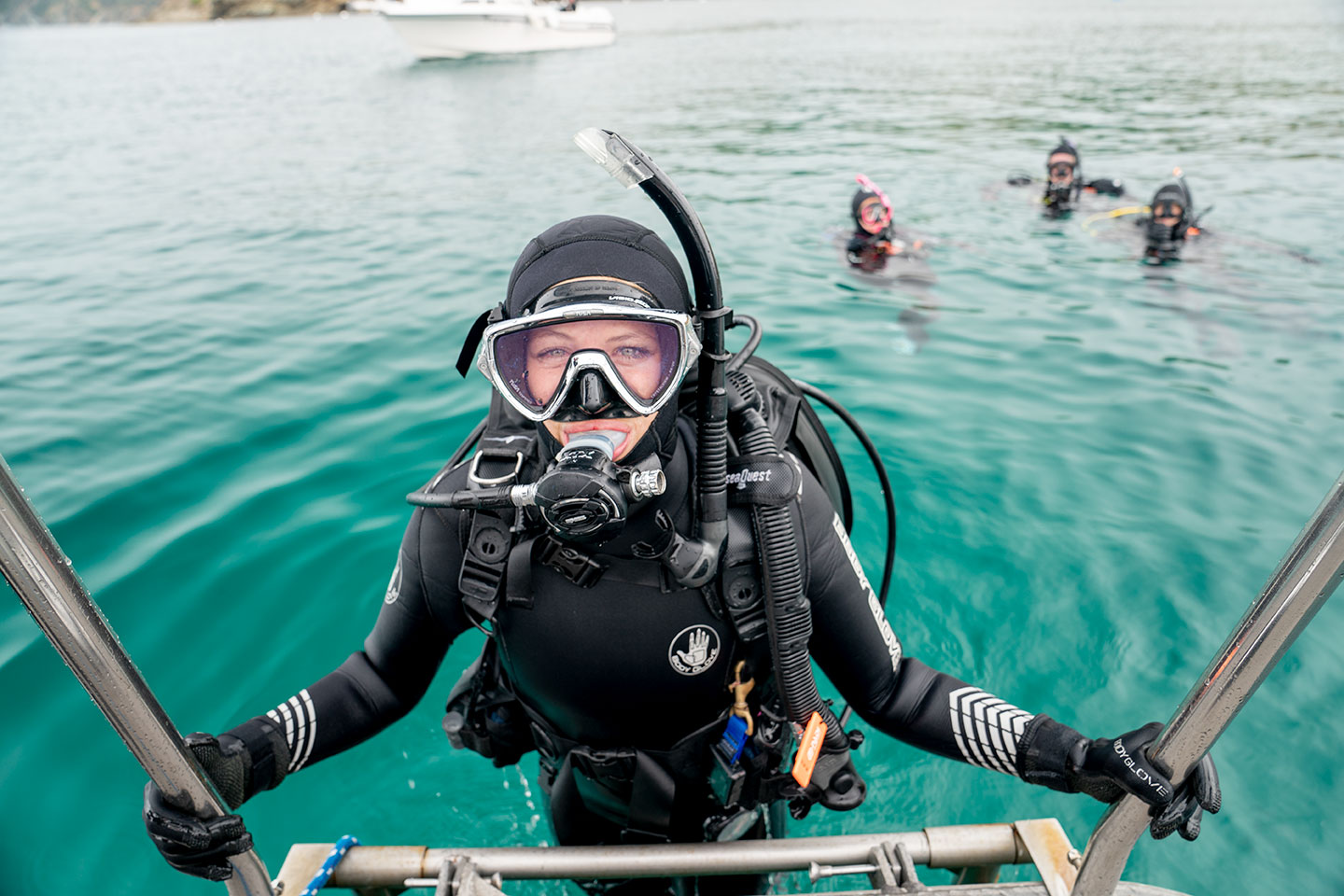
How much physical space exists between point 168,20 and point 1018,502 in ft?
388

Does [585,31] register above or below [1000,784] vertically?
above

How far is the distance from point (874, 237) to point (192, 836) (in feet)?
27.0

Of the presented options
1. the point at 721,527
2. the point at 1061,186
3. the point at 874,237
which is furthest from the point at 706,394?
the point at 1061,186

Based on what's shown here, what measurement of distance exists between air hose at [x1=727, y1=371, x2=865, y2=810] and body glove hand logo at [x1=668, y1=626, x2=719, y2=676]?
0.15 meters

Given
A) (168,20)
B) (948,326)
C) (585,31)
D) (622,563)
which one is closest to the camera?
(622,563)

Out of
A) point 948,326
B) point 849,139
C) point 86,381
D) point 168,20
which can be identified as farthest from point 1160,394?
point 168,20

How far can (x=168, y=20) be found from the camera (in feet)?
299

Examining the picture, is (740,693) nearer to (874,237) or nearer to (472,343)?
(472,343)

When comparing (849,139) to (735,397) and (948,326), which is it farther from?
(735,397)

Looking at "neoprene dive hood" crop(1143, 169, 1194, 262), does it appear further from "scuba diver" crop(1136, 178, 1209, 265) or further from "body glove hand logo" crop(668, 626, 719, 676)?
"body glove hand logo" crop(668, 626, 719, 676)

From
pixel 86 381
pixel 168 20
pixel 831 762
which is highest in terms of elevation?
pixel 168 20

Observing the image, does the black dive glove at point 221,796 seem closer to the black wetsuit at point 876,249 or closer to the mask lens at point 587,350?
the mask lens at point 587,350

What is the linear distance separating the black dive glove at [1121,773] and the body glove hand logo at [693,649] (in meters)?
0.73

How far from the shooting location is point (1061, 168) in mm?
9625
